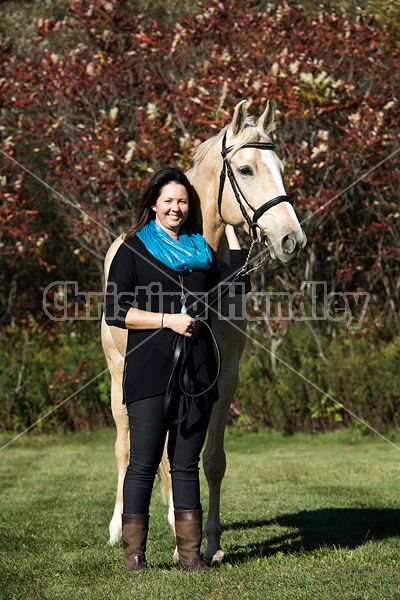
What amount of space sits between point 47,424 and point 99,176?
355 centimetres

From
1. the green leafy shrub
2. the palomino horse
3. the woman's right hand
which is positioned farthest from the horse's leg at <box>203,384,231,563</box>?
the green leafy shrub

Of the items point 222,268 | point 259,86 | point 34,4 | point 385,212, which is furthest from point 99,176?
point 34,4

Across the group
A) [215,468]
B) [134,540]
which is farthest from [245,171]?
[134,540]

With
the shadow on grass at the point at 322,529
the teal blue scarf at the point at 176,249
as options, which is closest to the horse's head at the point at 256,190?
the teal blue scarf at the point at 176,249

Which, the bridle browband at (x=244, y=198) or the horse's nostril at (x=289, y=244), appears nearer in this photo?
the horse's nostril at (x=289, y=244)

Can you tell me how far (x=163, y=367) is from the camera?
3334mm

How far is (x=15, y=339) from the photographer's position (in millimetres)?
11164

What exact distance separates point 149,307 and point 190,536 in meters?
1.12

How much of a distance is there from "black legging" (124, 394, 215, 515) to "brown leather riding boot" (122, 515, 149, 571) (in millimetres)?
36

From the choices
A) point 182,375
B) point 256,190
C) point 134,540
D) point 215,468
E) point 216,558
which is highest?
point 256,190

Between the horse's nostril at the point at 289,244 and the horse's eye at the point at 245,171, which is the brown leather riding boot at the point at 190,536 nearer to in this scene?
the horse's nostril at the point at 289,244

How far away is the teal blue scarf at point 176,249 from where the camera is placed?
338 centimetres

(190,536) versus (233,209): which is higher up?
(233,209)

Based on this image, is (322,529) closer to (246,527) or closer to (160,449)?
(246,527)
